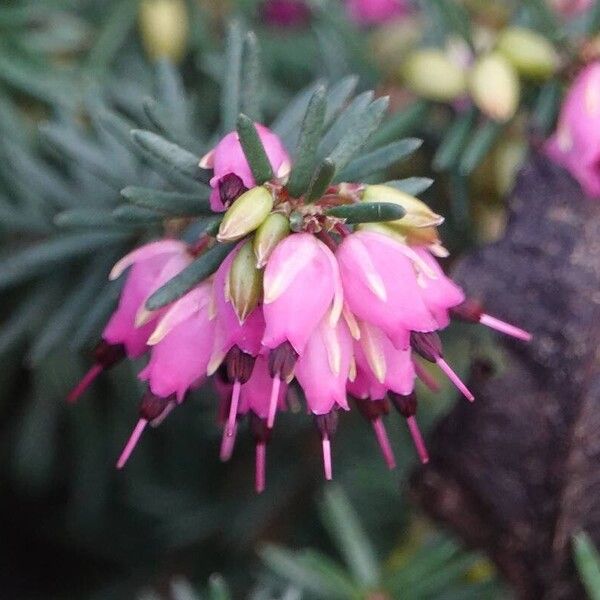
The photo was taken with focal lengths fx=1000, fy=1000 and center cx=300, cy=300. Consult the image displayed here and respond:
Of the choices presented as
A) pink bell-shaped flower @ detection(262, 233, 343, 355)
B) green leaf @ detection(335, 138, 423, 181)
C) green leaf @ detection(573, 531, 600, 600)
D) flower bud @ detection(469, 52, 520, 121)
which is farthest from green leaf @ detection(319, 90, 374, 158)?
→ green leaf @ detection(573, 531, 600, 600)

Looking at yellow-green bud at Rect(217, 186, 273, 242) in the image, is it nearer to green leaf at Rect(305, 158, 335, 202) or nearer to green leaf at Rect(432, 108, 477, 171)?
green leaf at Rect(305, 158, 335, 202)

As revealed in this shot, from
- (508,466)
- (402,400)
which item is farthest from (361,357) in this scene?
(508,466)

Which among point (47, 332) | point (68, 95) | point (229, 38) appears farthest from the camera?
point (68, 95)

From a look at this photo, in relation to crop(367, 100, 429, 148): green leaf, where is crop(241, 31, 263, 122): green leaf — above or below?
above

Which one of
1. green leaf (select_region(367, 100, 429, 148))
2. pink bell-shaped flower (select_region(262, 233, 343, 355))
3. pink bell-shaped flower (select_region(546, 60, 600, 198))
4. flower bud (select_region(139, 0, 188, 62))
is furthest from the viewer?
flower bud (select_region(139, 0, 188, 62))

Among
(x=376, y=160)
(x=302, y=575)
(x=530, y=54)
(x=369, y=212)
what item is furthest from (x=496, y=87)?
(x=302, y=575)

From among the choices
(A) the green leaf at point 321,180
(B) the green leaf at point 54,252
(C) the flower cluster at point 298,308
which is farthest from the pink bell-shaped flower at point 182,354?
(B) the green leaf at point 54,252

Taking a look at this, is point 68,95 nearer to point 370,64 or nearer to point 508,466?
point 370,64
